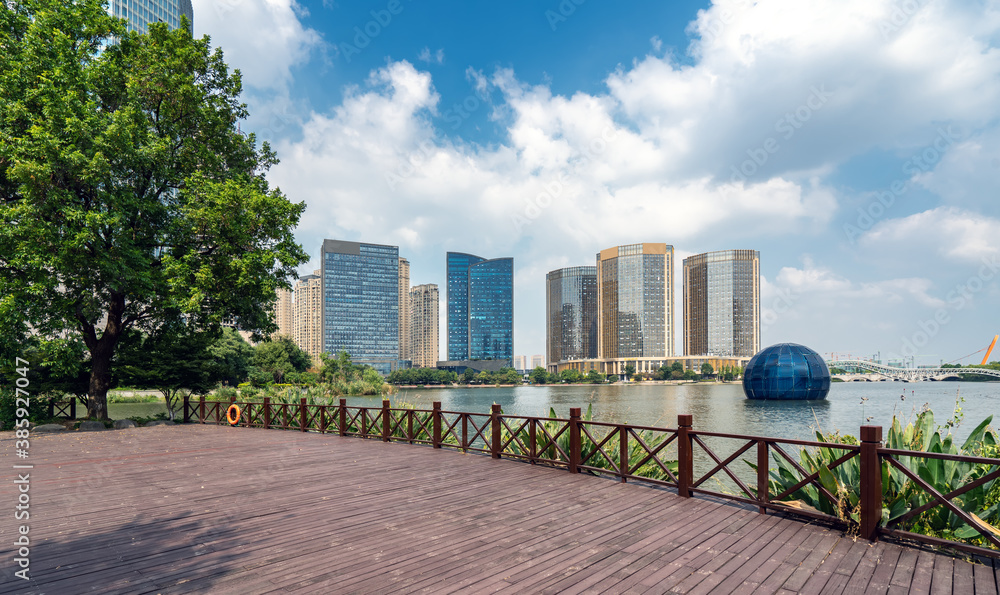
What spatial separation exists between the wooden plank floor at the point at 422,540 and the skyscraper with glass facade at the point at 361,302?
127 m

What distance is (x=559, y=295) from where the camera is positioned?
16338 cm

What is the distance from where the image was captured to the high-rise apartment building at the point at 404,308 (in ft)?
520

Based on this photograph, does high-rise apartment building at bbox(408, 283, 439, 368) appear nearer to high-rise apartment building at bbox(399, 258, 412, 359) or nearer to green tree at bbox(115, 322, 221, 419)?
high-rise apartment building at bbox(399, 258, 412, 359)

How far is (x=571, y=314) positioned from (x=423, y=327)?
52797mm

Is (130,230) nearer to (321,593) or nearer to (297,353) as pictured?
(321,593)

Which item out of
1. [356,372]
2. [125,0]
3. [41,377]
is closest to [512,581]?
[41,377]

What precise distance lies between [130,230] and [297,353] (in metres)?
36.4

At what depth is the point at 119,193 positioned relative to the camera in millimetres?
14188

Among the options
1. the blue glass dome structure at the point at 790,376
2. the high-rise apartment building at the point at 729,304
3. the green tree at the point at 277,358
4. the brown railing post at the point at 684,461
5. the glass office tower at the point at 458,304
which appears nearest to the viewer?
the brown railing post at the point at 684,461

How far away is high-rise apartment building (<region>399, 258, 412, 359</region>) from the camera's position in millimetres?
158500

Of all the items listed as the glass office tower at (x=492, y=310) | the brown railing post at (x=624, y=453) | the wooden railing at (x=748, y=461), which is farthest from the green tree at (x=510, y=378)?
the brown railing post at (x=624, y=453)

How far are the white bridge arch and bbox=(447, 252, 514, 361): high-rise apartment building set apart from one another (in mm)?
94121

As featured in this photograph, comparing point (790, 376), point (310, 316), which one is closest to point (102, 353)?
point (790, 376)

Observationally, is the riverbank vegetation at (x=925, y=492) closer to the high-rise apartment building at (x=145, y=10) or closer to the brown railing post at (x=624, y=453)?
the brown railing post at (x=624, y=453)
